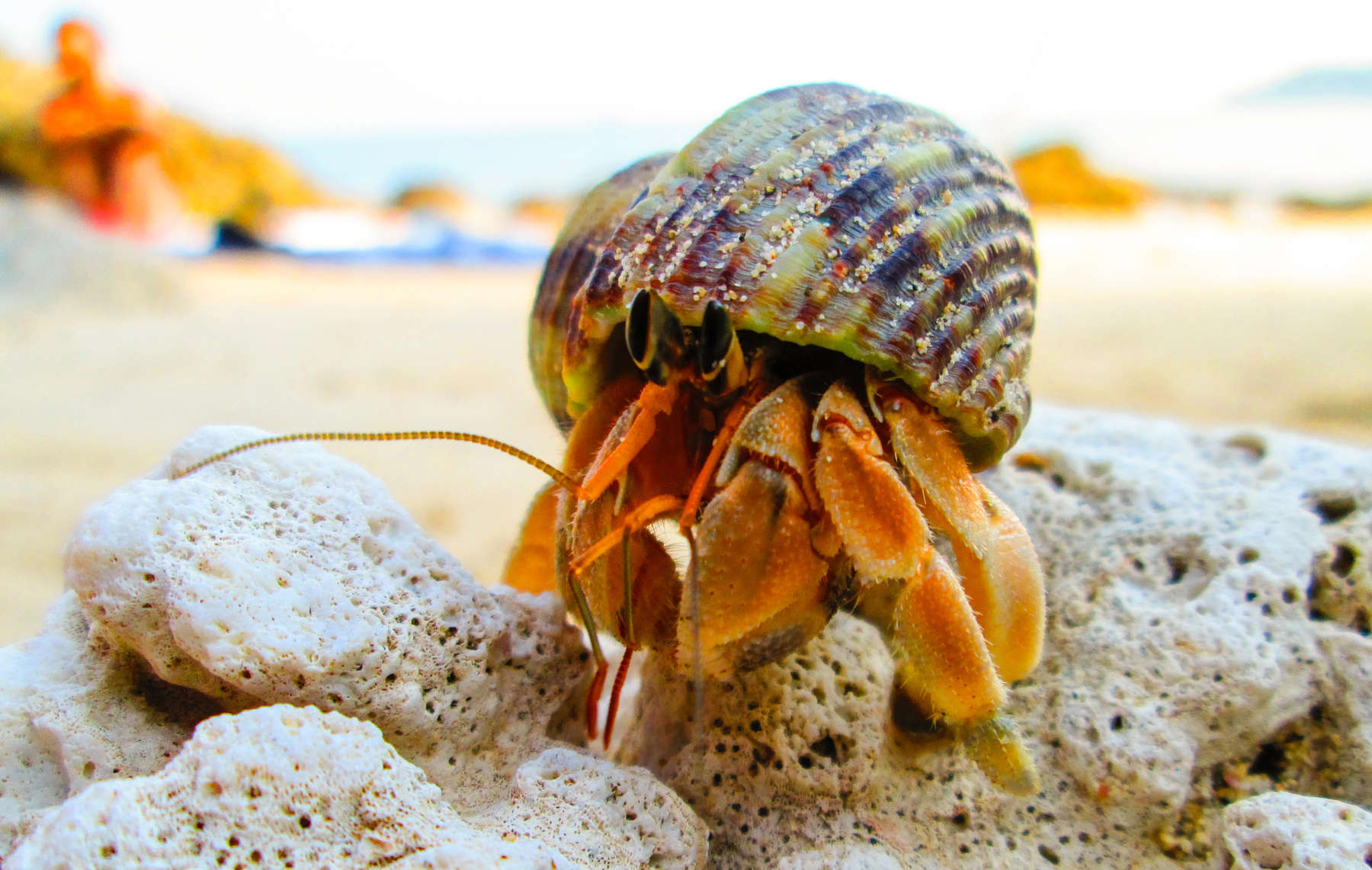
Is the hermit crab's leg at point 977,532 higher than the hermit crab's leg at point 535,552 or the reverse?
higher

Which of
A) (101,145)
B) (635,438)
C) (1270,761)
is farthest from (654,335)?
(101,145)

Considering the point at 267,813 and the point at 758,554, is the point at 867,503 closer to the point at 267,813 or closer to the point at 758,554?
the point at 758,554

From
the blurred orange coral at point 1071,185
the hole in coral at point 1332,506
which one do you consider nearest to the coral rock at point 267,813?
the hole in coral at point 1332,506

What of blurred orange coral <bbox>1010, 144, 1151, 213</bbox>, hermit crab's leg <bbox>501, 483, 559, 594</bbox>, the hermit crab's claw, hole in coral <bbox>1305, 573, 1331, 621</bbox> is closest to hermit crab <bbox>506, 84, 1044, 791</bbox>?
the hermit crab's claw

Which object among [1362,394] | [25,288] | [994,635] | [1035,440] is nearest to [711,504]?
[994,635]

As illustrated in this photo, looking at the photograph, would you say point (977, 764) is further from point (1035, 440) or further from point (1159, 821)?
point (1035, 440)

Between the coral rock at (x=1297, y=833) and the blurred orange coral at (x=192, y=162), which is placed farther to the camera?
the blurred orange coral at (x=192, y=162)

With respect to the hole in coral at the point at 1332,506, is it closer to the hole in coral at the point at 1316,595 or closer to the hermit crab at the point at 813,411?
the hole in coral at the point at 1316,595
